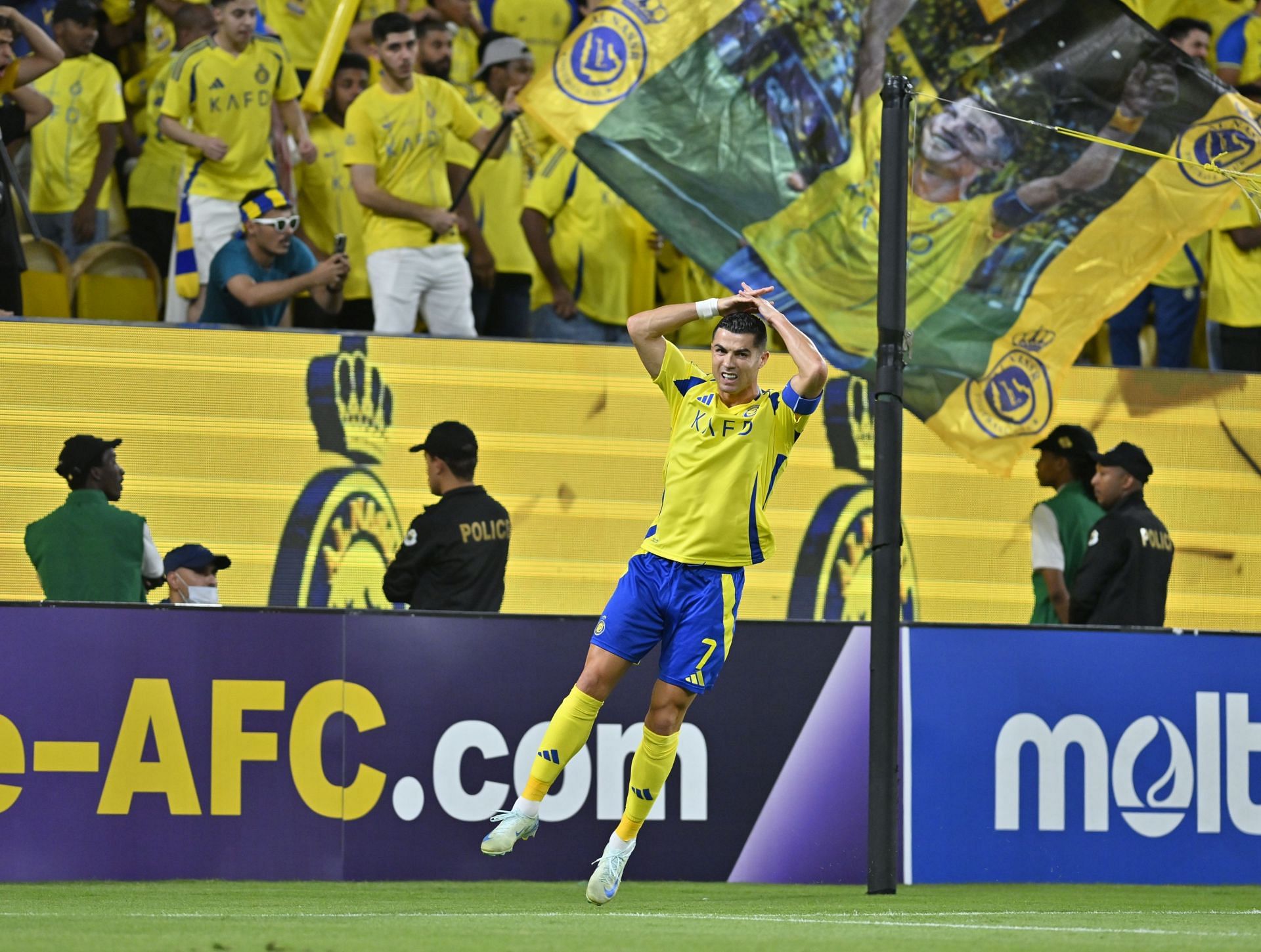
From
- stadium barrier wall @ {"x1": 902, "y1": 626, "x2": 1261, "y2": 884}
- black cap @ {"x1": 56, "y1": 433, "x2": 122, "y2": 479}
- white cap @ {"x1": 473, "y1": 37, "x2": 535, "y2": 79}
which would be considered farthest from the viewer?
white cap @ {"x1": 473, "y1": 37, "x2": 535, "y2": 79}

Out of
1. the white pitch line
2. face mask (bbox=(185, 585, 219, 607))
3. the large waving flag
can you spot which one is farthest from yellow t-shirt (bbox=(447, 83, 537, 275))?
the white pitch line

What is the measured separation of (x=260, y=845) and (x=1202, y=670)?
14.1ft

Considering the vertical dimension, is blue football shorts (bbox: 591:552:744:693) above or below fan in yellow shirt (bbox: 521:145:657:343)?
below

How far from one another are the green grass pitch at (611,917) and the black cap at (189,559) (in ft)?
7.59

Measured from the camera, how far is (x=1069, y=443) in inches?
416

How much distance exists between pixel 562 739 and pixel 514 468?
161 inches

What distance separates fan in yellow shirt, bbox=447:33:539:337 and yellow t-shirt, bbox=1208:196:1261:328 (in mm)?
4331

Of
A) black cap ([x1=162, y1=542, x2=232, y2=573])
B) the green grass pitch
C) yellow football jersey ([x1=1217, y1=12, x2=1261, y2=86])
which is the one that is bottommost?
the green grass pitch

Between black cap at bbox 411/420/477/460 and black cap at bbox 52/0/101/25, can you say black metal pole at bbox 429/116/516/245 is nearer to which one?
black cap at bbox 52/0/101/25

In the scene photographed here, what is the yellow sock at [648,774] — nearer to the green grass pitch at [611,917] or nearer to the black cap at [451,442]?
the green grass pitch at [611,917]

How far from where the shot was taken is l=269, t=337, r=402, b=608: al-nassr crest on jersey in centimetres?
1057

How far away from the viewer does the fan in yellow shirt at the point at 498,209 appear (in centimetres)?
1200

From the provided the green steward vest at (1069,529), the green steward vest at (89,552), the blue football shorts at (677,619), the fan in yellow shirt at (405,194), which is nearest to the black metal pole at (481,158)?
the fan in yellow shirt at (405,194)

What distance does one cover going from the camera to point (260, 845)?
8.07 metres
